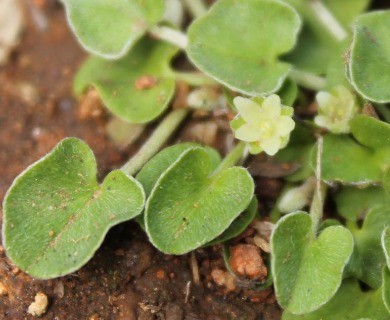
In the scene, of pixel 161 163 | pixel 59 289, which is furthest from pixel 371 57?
pixel 59 289

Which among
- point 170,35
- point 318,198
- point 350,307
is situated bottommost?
point 350,307

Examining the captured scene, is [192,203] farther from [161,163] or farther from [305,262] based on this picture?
[305,262]

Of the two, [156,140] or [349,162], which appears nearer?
[349,162]

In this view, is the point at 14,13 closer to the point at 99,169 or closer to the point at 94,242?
the point at 99,169

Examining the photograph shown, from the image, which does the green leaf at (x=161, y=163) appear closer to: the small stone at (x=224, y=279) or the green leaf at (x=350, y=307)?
the small stone at (x=224, y=279)

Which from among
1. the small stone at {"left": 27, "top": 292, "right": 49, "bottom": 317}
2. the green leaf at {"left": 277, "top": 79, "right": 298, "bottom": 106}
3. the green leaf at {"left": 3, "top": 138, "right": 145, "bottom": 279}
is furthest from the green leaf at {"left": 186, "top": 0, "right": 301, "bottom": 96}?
the small stone at {"left": 27, "top": 292, "right": 49, "bottom": 317}

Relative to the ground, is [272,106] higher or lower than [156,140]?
higher

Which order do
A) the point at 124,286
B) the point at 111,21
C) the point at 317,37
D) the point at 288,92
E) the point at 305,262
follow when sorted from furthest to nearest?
1. the point at 317,37
2. the point at 111,21
3. the point at 288,92
4. the point at 124,286
5. the point at 305,262
